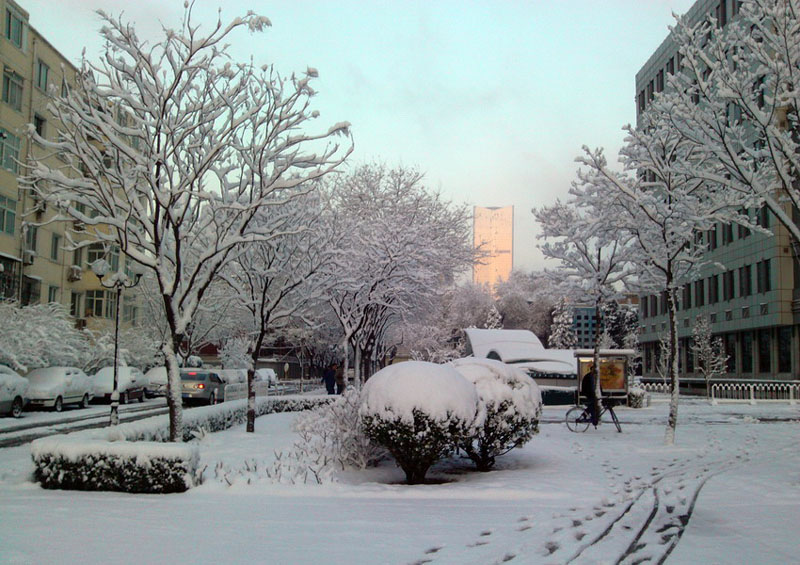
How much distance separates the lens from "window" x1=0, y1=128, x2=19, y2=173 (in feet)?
118

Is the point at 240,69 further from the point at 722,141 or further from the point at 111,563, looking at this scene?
the point at 111,563

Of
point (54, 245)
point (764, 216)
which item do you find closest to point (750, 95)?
point (54, 245)

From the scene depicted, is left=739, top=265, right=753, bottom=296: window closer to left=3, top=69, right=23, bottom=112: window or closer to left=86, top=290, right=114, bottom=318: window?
left=86, top=290, right=114, bottom=318: window

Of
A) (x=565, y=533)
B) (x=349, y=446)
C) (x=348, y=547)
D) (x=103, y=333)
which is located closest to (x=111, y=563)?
(x=348, y=547)

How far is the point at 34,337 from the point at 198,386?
6.63 m

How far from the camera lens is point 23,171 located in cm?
3728

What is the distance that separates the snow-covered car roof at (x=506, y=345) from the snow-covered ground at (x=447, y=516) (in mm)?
23327

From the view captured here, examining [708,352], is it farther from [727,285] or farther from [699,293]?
[699,293]

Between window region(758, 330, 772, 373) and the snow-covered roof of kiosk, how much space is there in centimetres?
1753

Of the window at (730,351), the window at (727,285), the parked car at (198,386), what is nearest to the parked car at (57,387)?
the parked car at (198,386)

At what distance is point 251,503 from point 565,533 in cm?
425

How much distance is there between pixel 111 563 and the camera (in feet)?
22.5

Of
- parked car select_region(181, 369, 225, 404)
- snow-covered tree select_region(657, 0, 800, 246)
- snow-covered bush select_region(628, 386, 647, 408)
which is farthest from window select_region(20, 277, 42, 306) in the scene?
snow-covered tree select_region(657, 0, 800, 246)

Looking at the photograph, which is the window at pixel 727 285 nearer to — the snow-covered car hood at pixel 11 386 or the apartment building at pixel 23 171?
the apartment building at pixel 23 171
